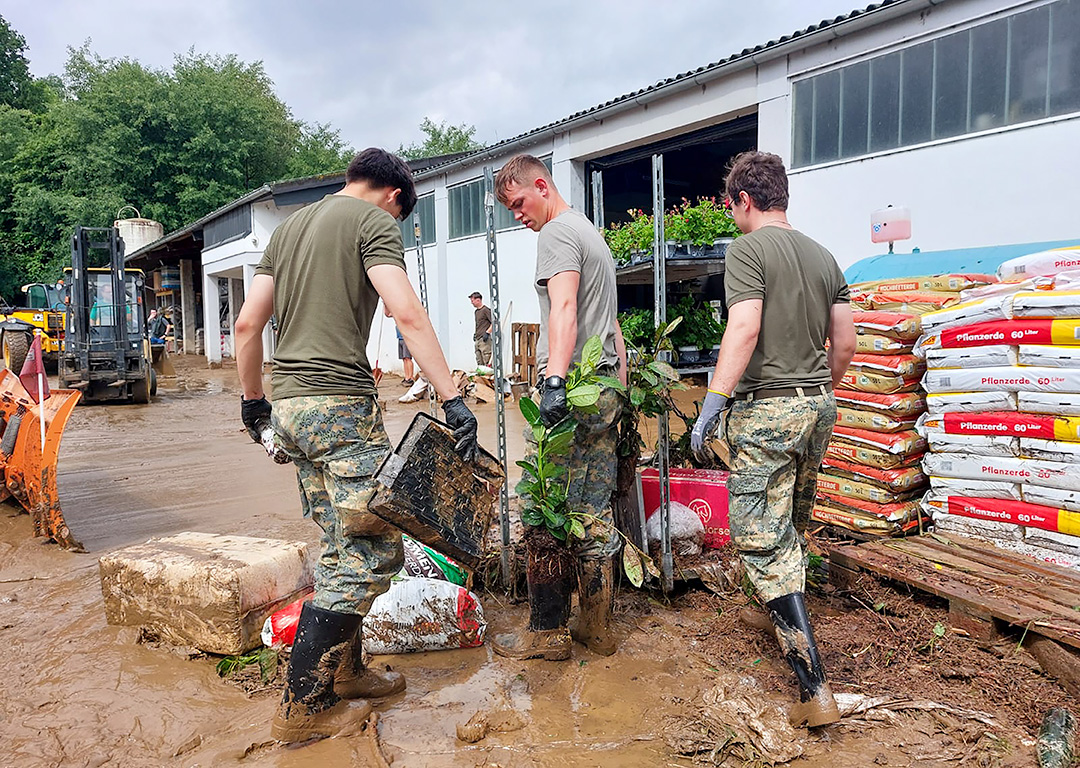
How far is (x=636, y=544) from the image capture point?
12.1 ft

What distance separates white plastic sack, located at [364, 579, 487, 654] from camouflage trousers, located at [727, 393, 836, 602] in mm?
1253

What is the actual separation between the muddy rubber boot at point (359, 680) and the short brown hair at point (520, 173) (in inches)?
76.1

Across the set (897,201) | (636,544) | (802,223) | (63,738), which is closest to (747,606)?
(636,544)

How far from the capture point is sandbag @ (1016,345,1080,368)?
3.10 meters

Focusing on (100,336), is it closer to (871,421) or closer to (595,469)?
(595,469)

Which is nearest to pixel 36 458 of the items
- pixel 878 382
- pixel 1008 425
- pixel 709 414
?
pixel 709 414

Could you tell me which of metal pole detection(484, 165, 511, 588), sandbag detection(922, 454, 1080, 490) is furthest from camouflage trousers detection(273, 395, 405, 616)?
sandbag detection(922, 454, 1080, 490)

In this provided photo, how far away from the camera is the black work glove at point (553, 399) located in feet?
9.37

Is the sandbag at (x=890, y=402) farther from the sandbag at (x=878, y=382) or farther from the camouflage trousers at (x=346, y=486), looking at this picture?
the camouflage trousers at (x=346, y=486)

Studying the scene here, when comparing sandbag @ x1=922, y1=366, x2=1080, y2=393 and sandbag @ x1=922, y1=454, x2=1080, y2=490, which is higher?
sandbag @ x1=922, y1=366, x2=1080, y2=393

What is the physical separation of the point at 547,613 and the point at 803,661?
1124 millimetres

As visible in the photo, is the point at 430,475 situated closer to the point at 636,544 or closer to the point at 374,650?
the point at 374,650

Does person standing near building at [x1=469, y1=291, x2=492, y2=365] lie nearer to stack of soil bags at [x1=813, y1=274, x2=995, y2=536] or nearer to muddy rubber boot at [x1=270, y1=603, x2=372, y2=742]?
stack of soil bags at [x1=813, y1=274, x2=995, y2=536]

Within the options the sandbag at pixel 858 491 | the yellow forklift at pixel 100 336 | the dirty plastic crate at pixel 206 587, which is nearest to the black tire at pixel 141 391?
the yellow forklift at pixel 100 336
